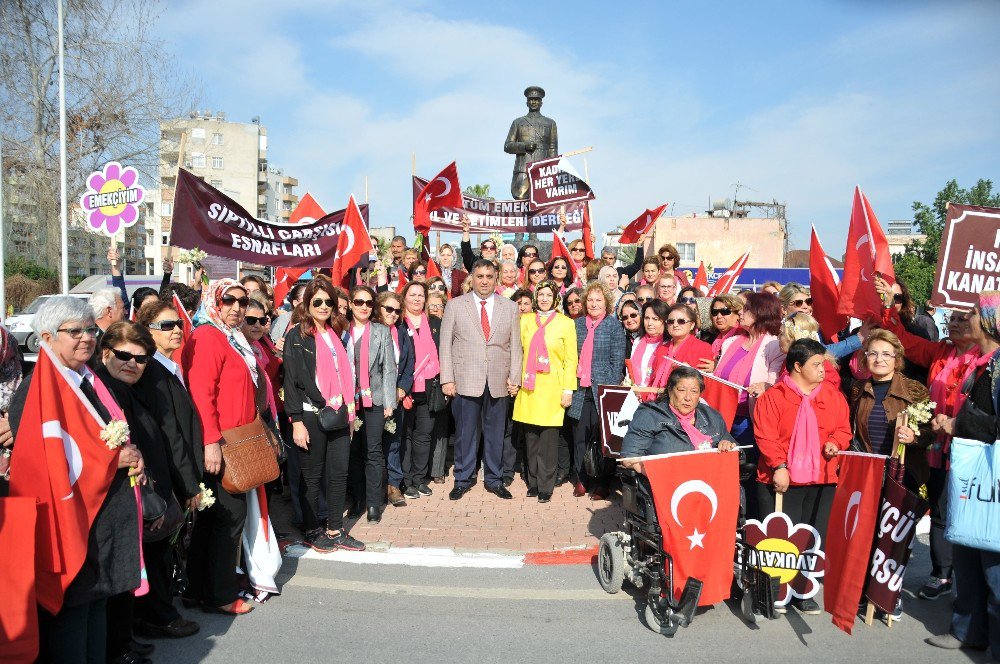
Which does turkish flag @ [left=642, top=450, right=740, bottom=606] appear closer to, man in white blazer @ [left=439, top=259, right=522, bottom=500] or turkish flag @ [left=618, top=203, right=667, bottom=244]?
man in white blazer @ [left=439, top=259, right=522, bottom=500]

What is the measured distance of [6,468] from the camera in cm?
357

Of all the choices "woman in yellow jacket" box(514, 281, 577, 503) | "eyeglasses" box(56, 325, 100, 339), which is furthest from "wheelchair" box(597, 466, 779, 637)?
"eyeglasses" box(56, 325, 100, 339)

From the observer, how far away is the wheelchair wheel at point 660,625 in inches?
175

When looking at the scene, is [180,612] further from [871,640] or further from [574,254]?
[574,254]

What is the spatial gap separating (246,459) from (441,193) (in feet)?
22.6

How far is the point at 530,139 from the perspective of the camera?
15477 mm

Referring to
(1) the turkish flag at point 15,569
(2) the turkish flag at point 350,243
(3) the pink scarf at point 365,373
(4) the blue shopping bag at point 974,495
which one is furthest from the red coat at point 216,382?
(4) the blue shopping bag at point 974,495

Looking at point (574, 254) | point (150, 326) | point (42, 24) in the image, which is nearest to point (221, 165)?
point (42, 24)

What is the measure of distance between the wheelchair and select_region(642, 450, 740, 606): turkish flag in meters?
0.09

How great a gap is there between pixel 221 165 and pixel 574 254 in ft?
253

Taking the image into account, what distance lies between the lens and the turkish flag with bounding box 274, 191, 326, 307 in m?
9.68

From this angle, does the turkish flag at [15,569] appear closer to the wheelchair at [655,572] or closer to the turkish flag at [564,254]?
the wheelchair at [655,572]

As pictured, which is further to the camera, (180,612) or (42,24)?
(42,24)

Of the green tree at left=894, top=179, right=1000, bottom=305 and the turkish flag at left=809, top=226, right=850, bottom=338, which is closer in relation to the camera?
the turkish flag at left=809, top=226, right=850, bottom=338
